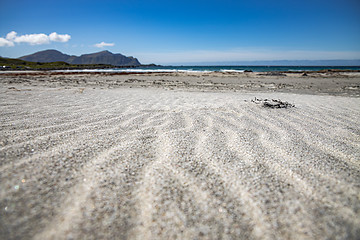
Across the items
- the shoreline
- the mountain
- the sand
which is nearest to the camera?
the sand

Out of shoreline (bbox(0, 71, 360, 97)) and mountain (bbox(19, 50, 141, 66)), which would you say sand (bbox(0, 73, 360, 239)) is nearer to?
shoreline (bbox(0, 71, 360, 97))

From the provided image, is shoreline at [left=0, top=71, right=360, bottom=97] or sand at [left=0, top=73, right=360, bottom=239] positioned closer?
sand at [left=0, top=73, right=360, bottom=239]

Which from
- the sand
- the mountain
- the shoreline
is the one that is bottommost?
the sand

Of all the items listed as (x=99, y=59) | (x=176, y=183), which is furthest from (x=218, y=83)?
(x=99, y=59)

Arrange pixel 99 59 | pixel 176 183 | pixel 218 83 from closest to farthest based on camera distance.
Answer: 1. pixel 176 183
2. pixel 218 83
3. pixel 99 59

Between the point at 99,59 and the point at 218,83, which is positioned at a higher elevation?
the point at 99,59

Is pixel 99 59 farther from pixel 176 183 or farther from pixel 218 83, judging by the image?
pixel 176 183

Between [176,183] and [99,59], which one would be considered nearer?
[176,183]

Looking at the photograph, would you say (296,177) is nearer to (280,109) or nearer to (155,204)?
(155,204)

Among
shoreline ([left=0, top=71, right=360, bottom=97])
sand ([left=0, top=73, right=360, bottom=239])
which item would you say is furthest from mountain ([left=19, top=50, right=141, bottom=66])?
sand ([left=0, top=73, right=360, bottom=239])

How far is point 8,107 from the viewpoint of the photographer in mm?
3109

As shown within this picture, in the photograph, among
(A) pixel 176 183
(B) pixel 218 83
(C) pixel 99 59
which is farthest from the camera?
(C) pixel 99 59

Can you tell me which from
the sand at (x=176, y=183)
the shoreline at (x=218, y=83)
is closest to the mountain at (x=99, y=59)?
the shoreline at (x=218, y=83)

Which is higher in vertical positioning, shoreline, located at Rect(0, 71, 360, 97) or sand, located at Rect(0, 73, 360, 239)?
shoreline, located at Rect(0, 71, 360, 97)
